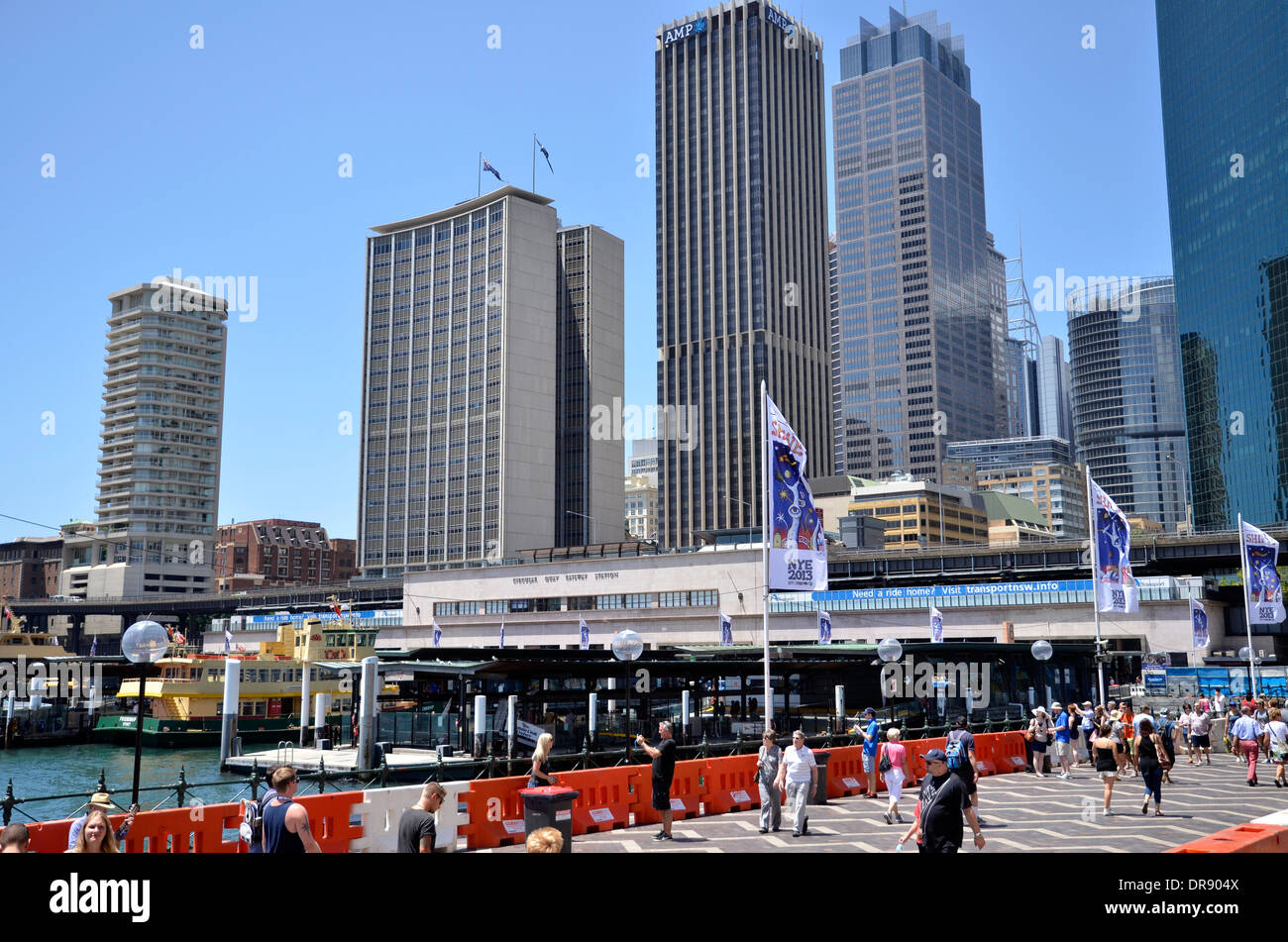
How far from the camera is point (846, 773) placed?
28219mm

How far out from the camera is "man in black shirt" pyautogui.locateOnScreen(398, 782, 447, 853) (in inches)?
427

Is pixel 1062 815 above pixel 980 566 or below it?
below

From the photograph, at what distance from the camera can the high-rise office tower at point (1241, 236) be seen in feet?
584

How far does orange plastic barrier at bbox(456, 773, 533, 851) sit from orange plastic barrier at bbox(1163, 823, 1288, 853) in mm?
12137

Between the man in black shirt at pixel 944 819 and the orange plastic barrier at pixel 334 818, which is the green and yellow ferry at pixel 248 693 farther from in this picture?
the man in black shirt at pixel 944 819

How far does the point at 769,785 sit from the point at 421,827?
36.5ft

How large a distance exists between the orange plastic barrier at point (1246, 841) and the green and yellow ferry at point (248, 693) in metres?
65.5

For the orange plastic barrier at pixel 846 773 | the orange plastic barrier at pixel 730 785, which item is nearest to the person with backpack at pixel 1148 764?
the orange plastic barrier at pixel 846 773

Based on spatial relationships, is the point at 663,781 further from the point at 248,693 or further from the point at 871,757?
the point at 248,693

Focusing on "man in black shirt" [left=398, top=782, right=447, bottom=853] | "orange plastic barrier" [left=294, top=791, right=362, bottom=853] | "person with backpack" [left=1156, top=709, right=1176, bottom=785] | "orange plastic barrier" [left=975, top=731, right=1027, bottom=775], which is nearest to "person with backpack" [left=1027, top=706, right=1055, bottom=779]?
"orange plastic barrier" [left=975, top=731, right=1027, bottom=775]

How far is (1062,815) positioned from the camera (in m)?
22.8
